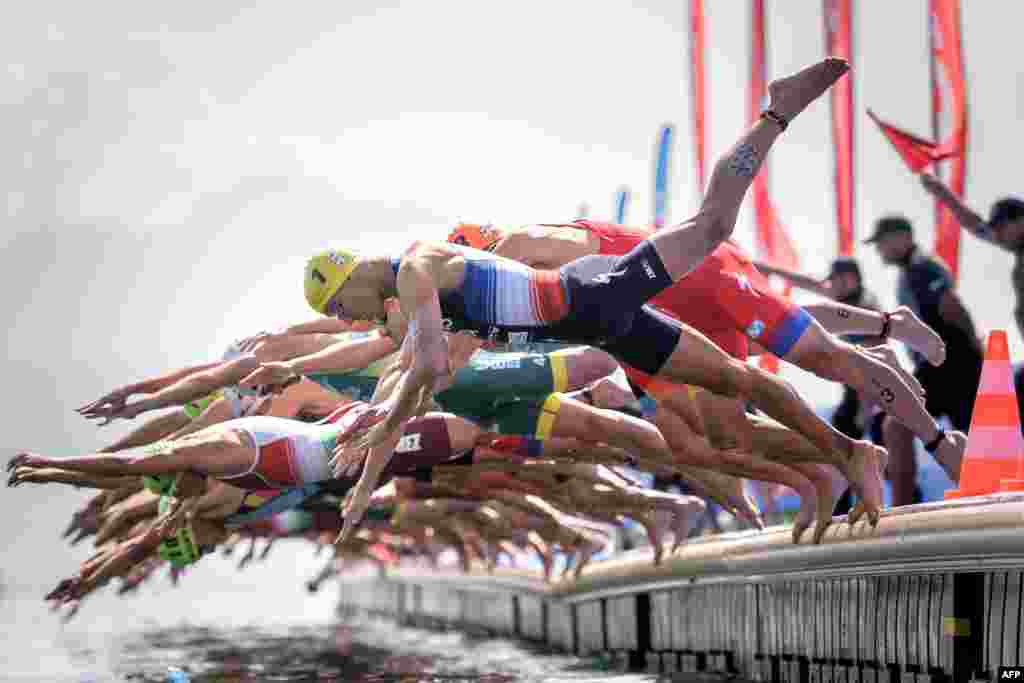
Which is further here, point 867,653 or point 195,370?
point 195,370

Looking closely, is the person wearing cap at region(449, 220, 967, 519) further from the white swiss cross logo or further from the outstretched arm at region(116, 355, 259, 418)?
the outstretched arm at region(116, 355, 259, 418)

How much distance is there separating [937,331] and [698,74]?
1152cm

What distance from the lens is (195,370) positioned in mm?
11875

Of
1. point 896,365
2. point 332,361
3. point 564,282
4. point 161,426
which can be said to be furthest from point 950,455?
point 161,426

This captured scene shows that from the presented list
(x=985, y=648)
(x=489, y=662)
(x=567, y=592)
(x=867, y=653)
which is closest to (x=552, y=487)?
(x=489, y=662)

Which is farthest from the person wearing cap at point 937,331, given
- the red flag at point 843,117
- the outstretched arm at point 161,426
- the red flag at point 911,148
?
the red flag at point 843,117

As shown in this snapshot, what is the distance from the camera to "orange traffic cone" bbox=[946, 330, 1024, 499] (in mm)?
8156

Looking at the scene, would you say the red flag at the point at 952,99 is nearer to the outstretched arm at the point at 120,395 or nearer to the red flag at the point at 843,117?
the red flag at the point at 843,117

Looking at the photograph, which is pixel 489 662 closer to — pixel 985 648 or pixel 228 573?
pixel 985 648

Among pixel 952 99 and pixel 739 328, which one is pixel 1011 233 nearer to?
pixel 739 328

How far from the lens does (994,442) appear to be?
26.8ft

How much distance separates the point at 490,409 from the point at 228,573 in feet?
192

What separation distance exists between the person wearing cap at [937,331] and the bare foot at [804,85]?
3025mm

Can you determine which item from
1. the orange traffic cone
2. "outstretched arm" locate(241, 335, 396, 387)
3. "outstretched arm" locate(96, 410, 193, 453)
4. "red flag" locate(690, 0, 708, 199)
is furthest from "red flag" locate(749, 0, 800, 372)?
the orange traffic cone
